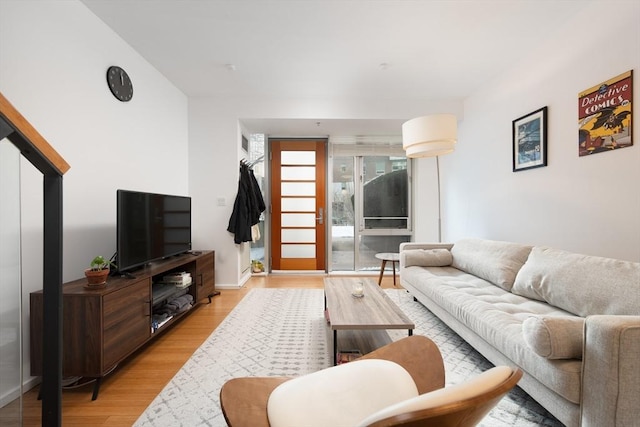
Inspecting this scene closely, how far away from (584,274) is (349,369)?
5.56ft

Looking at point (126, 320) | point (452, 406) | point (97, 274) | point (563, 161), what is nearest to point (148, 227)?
point (97, 274)

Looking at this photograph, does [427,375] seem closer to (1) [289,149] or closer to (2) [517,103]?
(2) [517,103]

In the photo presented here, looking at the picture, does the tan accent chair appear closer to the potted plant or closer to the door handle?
the potted plant

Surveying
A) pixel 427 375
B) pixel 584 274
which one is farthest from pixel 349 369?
pixel 584 274

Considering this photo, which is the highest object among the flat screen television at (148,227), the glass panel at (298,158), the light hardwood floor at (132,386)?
the glass panel at (298,158)

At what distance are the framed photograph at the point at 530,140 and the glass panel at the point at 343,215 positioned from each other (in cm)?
260

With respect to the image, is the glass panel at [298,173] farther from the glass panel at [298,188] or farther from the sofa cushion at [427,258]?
the sofa cushion at [427,258]

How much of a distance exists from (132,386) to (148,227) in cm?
126

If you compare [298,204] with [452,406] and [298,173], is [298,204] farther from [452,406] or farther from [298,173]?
[452,406]

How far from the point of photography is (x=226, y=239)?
4145 millimetres

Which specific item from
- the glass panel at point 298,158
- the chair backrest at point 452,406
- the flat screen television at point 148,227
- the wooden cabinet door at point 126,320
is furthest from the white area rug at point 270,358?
the glass panel at point 298,158

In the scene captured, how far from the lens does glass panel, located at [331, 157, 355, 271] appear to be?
17.3 feet

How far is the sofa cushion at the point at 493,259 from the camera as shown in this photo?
250 cm

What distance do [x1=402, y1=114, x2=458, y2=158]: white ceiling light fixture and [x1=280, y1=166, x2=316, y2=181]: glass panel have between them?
278 centimetres
